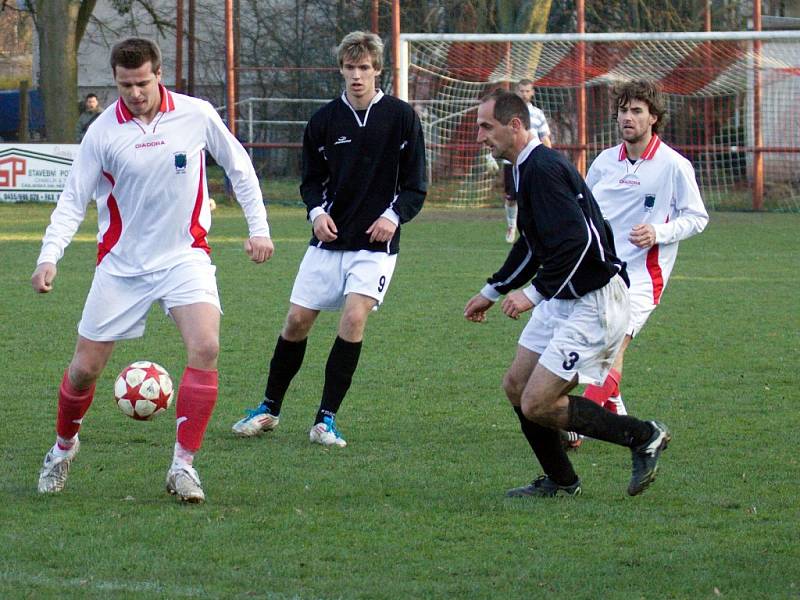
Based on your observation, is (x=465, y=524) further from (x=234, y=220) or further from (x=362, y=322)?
(x=234, y=220)

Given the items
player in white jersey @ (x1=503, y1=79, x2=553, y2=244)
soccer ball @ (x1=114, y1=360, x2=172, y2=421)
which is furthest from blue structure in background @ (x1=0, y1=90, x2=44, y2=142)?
soccer ball @ (x1=114, y1=360, x2=172, y2=421)

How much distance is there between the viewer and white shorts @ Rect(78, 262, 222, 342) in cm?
516

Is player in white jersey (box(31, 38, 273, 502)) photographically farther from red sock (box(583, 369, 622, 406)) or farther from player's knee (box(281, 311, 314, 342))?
red sock (box(583, 369, 622, 406))

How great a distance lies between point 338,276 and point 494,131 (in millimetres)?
1703

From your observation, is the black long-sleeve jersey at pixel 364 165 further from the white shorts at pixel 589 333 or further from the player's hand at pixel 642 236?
the white shorts at pixel 589 333

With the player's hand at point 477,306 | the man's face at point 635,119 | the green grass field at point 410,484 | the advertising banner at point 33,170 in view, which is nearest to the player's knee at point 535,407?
the green grass field at point 410,484

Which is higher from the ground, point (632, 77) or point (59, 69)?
point (59, 69)

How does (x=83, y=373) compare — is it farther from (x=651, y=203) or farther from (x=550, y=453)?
(x=651, y=203)

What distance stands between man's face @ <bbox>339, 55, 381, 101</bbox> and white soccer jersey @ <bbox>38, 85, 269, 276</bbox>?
3.66 feet

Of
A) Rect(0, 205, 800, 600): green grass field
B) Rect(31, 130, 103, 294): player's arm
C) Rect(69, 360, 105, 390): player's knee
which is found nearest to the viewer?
Rect(0, 205, 800, 600): green grass field

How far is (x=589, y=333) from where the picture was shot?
502 centimetres

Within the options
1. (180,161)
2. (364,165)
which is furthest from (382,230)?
(180,161)

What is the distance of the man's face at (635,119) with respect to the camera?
639 cm

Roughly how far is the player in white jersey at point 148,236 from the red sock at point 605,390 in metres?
1.89
